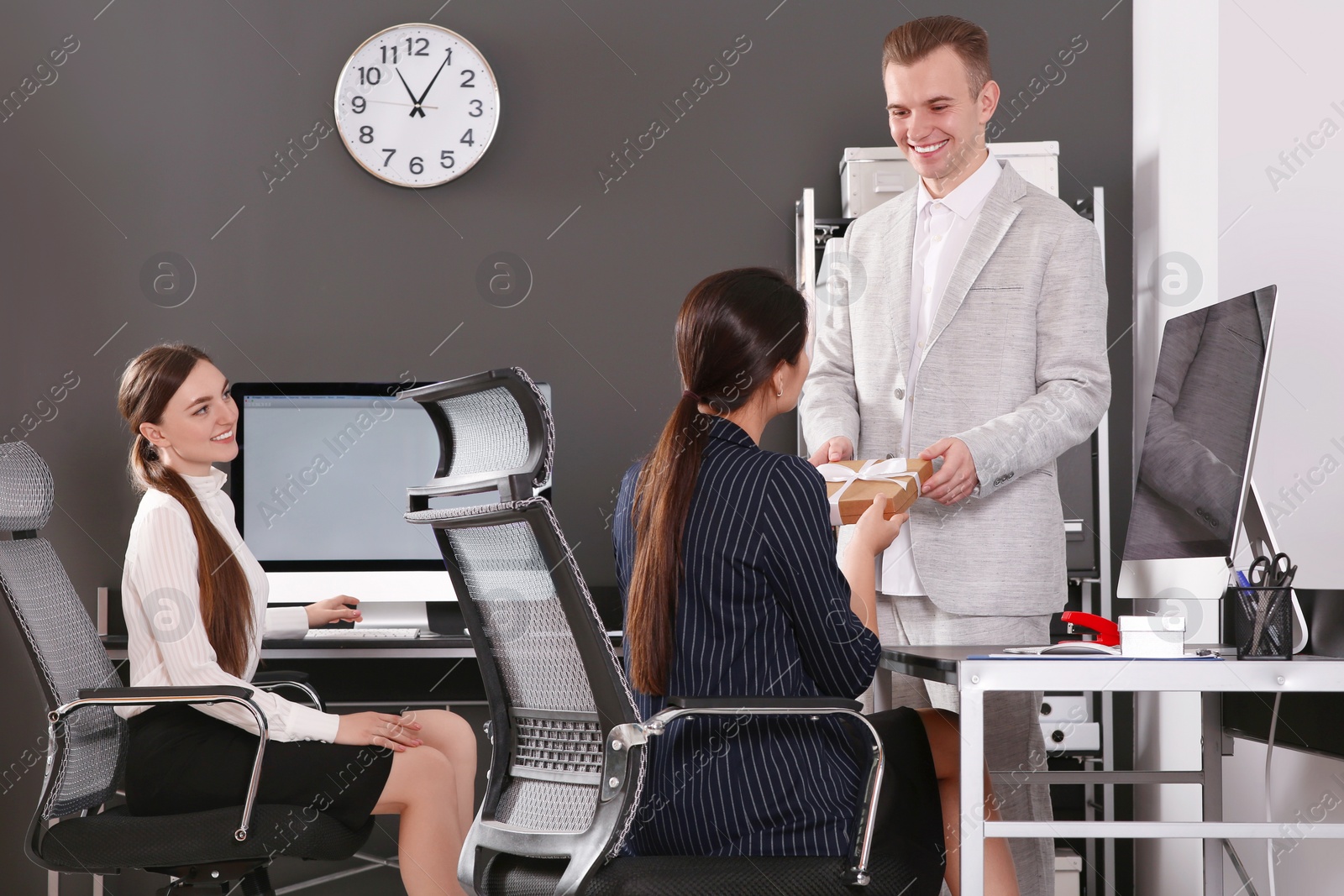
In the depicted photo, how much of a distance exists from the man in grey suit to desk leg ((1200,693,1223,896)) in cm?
29

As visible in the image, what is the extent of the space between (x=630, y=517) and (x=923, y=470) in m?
0.49

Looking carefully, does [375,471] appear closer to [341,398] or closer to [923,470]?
[341,398]

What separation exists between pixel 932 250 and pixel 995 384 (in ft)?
0.92

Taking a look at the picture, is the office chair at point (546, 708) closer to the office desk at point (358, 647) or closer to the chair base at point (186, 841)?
the chair base at point (186, 841)

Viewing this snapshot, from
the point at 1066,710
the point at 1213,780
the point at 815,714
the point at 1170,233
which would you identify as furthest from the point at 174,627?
the point at 1170,233

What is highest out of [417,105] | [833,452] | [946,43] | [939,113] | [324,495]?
[417,105]

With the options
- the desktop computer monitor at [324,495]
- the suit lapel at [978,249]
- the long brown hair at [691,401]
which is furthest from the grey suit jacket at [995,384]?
the desktop computer monitor at [324,495]

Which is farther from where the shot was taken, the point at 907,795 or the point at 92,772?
the point at 92,772

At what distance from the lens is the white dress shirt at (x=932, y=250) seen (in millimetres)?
2057

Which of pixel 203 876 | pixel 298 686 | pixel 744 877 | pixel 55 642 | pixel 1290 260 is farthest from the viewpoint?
pixel 1290 260

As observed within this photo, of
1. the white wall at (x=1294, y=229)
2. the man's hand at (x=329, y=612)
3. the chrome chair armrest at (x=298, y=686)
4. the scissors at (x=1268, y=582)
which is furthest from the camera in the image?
the man's hand at (x=329, y=612)

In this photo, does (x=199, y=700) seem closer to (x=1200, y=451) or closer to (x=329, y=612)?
(x=329, y=612)

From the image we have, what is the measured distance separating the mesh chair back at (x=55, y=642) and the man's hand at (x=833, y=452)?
1.31 m

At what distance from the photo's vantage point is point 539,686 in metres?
1.54
